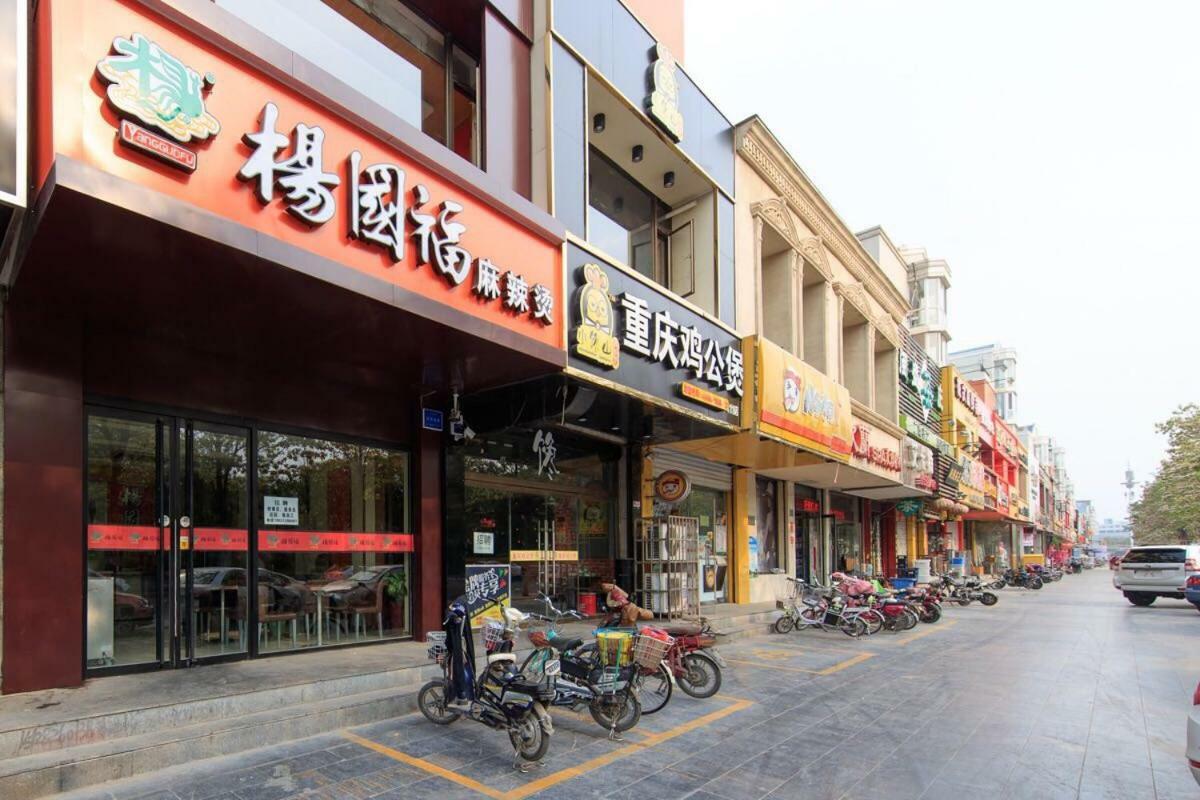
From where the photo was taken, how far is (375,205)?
6.24 metres

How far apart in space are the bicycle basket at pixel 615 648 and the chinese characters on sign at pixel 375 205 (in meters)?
3.66

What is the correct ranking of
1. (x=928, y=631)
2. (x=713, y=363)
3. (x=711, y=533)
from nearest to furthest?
(x=713, y=363)
(x=928, y=631)
(x=711, y=533)

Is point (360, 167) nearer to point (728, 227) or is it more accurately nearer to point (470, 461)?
point (470, 461)

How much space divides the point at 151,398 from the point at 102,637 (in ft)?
7.69

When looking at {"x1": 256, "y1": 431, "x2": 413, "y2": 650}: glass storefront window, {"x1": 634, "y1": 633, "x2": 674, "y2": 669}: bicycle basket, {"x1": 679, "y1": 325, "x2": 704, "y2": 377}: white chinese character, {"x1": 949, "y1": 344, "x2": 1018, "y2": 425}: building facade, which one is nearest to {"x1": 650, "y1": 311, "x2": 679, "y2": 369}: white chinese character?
{"x1": 679, "y1": 325, "x2": 704, "y2": 377}: white chinese character

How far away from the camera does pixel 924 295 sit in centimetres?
3888

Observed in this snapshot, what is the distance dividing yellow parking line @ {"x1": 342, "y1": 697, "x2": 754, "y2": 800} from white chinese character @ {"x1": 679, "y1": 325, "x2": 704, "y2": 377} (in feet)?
18.5

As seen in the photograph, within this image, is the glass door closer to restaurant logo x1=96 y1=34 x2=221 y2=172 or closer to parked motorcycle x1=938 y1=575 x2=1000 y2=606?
restaurant logo x1=96 y1=34 x2=221 y2=172

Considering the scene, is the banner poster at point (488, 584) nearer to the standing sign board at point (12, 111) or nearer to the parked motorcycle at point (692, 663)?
the parked motorcycle at point (692, 663)

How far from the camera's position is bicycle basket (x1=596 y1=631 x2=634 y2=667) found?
643 centimetres

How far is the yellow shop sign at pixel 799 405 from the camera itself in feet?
43.3

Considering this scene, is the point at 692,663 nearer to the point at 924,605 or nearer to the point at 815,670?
the point at 815,670

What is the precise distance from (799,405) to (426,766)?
1084 centimetres

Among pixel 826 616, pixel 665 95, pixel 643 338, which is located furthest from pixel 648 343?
pixel 826 616
